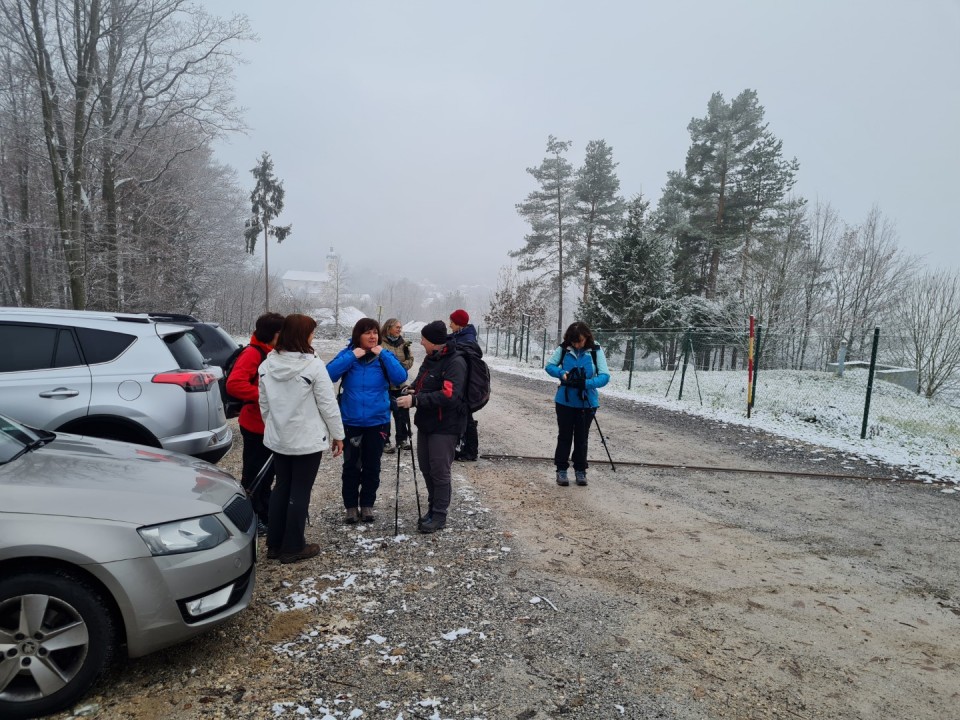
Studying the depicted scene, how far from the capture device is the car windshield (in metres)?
2.70

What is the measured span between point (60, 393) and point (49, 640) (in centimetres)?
264

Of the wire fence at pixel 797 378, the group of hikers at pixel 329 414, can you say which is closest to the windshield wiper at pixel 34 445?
the group of hikers at pixel 329 414

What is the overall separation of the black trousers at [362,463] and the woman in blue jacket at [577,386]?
2.25 metres

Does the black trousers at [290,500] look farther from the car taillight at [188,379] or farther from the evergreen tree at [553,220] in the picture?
the evergreen tree at [553,220]

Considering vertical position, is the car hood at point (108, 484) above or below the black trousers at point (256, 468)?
above

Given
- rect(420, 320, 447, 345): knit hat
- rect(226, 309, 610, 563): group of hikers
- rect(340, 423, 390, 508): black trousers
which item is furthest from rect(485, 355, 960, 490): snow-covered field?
rect(340, 423, 390, 508): black trousers

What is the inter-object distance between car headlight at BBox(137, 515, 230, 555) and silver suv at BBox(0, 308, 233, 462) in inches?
87.6

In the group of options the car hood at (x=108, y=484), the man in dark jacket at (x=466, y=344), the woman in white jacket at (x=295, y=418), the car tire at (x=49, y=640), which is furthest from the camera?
the man in dark jacket at (x=466, y=344)

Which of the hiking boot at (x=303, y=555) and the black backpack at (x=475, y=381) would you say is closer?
the hiking boot at (x=303, y=555)

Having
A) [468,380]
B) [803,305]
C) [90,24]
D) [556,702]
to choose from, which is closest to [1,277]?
[90,24]

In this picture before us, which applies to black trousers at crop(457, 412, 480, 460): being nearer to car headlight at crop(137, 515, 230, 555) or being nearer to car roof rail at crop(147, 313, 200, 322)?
car roof rail at crop(147, 313, 200, 322)

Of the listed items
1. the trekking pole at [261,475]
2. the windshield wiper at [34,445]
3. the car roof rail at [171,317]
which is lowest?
the trekking pole at [261,475]

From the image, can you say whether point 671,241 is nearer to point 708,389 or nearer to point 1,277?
point 708,389

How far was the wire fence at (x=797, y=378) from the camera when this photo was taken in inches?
423
